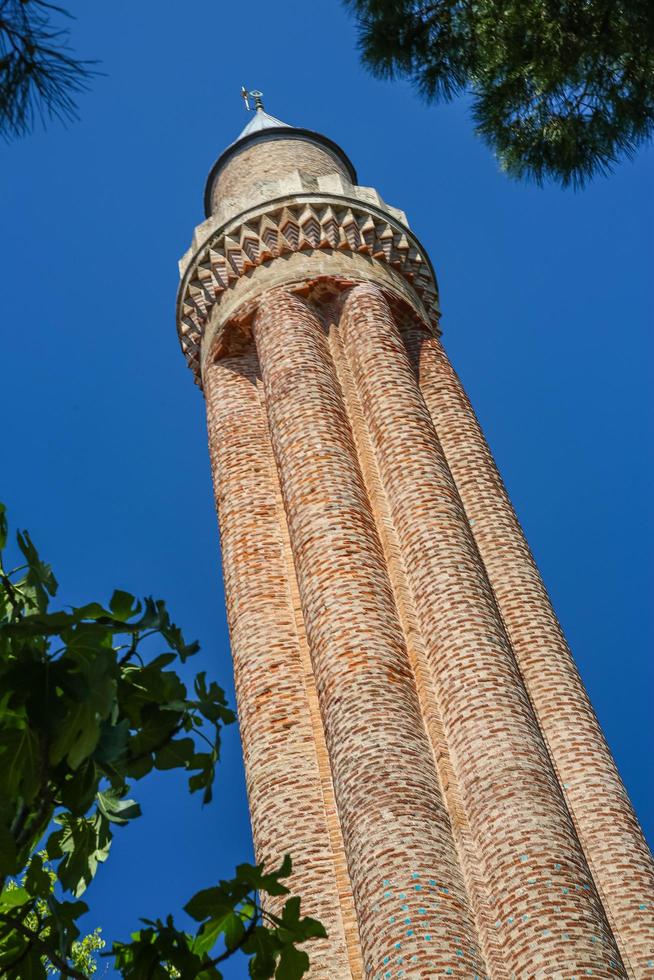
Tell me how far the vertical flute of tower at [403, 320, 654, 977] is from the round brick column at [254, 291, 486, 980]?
1347 mm

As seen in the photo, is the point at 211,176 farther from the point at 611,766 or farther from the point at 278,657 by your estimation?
the point at 611,766

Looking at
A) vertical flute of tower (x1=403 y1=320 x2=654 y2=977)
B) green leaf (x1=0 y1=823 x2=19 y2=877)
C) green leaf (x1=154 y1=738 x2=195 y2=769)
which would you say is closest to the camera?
green leaf (x1=0 y1=823 x2=19 y2=877)

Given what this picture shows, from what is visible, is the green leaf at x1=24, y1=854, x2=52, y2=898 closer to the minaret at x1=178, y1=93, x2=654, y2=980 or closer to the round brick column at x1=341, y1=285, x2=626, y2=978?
the minaret at x1=178, y1=93, x2=654, y2=980

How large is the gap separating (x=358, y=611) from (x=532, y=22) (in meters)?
4.86

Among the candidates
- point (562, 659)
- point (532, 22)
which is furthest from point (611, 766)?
point (532, 22)

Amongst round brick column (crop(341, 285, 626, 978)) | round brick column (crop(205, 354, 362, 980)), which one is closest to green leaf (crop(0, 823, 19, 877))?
round brick column (crop(341, 285, 626, 978))

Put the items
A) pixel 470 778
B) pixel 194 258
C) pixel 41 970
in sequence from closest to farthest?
pixel 41 970 < pixel 470 778 < pixel 194 258

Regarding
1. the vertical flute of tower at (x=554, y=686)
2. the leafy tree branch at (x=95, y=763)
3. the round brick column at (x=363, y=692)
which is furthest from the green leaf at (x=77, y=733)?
the vertical flute of tower at (x=554, y=686)

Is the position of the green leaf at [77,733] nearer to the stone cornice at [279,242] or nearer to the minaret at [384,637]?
the minaret at [384,637]

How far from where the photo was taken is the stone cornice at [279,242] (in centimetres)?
1420

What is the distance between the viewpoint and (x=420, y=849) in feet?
26.2

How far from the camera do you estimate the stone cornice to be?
46.6ft

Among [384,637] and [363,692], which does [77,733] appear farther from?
[384,637]

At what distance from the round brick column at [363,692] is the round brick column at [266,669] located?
0.66 metres
